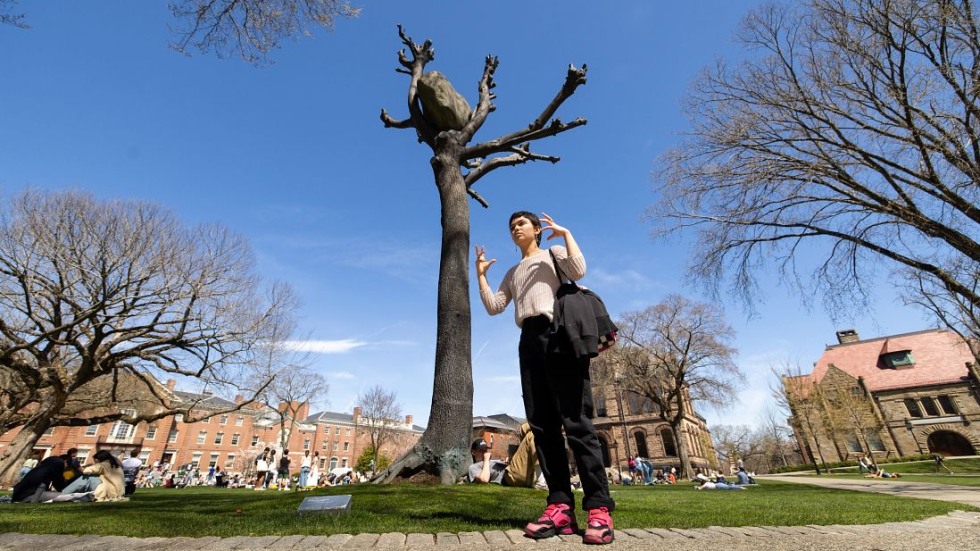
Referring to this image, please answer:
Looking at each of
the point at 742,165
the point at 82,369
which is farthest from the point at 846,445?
the point at 82,369

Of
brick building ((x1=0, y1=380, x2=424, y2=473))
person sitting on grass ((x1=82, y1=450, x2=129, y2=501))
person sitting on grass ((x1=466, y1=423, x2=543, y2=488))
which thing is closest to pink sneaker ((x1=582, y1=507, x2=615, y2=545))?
person sitting on grass ((x1=466, y1=423, x2=543, y2=488))

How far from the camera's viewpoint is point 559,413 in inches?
96.7

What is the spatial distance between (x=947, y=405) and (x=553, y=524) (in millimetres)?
47032

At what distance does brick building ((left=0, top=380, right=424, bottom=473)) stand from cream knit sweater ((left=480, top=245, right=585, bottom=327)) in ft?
96.6

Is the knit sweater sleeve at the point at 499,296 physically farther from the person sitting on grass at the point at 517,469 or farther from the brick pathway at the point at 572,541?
the person sitting on grass at the point at 517,469

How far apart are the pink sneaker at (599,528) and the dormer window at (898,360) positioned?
4952cm

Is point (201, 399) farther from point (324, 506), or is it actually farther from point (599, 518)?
point (599, 518)

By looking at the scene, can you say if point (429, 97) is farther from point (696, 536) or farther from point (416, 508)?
point (696, 536)

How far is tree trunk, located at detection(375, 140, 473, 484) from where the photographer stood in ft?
17.0

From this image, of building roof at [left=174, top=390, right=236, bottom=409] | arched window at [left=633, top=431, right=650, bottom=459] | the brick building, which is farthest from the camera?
the brick building

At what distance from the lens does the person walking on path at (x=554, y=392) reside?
2219 millimetres

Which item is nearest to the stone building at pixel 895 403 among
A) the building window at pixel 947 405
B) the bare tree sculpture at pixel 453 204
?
the building window at pixel 947 405

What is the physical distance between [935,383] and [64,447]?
78.8 meters

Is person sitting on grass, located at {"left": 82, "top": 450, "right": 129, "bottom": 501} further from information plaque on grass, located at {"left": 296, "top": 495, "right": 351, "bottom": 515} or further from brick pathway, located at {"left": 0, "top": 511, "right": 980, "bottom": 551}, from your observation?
information plaque on grass, located at {"left": 296, "top": 495, "right": 351, "bottom": 515}
